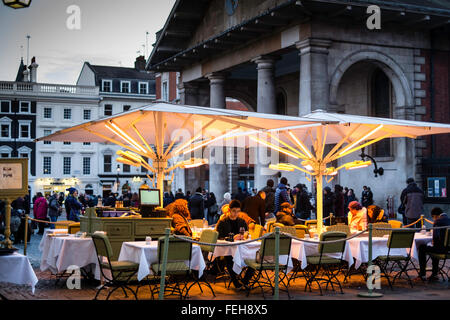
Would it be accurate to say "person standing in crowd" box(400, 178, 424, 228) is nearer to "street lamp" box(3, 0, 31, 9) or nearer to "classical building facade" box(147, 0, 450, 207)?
"classical building facade" box(147, 0, 450, 207)

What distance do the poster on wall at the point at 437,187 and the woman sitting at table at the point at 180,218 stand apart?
1467cm

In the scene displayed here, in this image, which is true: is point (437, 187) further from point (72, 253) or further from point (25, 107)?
point (25, 107)

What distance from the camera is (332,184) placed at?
26641 mm

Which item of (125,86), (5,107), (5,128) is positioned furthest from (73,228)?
(125,86)

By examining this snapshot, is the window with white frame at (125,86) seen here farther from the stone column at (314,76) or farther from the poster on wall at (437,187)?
the poster on wall at (437,187)

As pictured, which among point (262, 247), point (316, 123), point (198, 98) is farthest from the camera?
point (198, 98)

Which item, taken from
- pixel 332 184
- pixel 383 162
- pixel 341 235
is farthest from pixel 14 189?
pixel 383 162

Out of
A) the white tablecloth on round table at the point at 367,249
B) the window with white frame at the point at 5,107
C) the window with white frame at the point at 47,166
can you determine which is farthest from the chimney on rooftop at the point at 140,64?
the white tablecloth on round table at the point at 367,249

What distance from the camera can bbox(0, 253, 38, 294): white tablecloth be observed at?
328 inches

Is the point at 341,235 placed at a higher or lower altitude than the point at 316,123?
lower

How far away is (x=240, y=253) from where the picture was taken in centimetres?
1146

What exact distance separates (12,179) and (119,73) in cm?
6913
